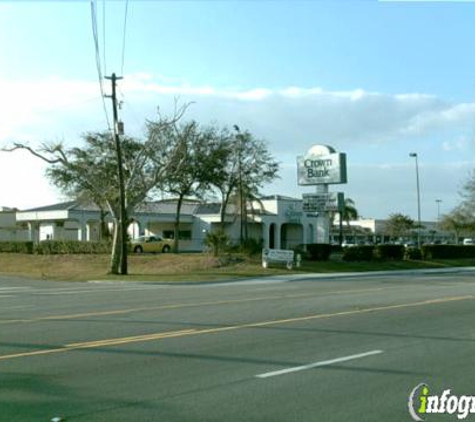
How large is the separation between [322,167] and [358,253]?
666 cm

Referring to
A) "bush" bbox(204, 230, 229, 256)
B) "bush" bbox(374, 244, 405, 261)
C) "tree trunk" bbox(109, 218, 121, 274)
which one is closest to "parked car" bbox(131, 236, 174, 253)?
"bush" bbox(204, 230, 229, 256)

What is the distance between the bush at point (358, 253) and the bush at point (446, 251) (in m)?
6.27

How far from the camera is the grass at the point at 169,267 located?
37312 millimetres

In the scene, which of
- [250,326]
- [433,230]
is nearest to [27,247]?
[250,326]

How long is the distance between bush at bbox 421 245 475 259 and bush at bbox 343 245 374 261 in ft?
20.6

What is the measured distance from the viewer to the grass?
37312mm

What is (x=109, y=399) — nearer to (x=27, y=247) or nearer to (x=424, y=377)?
(x=424, y=377)

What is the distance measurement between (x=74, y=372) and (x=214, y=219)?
63965mm

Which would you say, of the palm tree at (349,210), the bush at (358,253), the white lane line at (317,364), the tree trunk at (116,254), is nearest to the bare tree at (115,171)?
the tree trunk at (116,254)

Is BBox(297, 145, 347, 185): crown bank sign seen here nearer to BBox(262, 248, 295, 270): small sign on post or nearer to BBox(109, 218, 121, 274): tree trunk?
BBox(262, 248, 295, 270): small sign on post

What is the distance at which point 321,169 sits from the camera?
4941 centimetres

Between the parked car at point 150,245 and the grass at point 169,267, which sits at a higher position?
the parked car at point 150,245

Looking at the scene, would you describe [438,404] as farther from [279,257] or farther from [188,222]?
[188,222]

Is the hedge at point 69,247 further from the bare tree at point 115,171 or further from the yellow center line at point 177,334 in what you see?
the yellow center line at point 177,334
